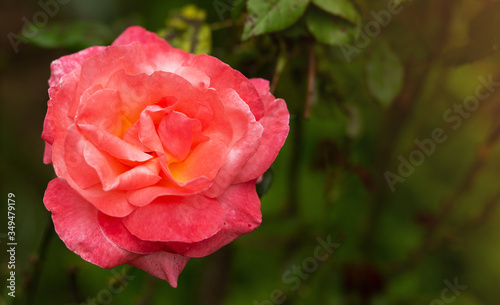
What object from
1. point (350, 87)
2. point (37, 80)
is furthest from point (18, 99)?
point (350, 87)

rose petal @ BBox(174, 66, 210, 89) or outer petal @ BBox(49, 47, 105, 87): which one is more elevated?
rose petal @ BBox(174, 66, 210, 89)

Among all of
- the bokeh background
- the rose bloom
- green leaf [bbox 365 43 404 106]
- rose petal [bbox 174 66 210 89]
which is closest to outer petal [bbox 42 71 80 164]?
the rose bloom

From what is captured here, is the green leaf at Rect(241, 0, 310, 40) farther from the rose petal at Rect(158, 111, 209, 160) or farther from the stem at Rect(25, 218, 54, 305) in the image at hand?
the stem at Rect(25, 218, 54, 305)

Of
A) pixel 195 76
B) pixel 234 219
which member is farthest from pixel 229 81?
pixel 234 219

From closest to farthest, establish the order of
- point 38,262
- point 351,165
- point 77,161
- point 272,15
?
point 77,161 < point 272,15 < point 38,262 < point 351,165

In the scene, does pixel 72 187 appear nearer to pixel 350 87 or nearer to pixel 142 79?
pixel 142 79

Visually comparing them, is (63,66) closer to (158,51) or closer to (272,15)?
(158,51)
